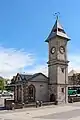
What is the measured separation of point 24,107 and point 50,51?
11925 millimetres

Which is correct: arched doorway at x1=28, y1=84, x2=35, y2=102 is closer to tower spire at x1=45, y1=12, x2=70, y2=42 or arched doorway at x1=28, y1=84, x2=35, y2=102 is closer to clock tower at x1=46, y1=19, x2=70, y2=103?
clock tower at x1=46, y1=19, x2=70, y2=103

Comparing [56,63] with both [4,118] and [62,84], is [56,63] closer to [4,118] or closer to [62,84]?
[62,84]

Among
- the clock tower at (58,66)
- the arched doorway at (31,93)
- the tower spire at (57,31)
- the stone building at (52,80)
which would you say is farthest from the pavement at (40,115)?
the tower spire at (57,31)

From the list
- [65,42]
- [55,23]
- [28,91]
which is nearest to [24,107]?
[28,91]

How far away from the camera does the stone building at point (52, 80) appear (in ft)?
124

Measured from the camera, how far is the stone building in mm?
37750

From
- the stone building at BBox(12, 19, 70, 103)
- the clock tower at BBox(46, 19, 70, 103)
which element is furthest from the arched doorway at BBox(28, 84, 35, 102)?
the clock tower at BBox(46, 19, 70, 103)

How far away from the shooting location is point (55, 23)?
41906 mm

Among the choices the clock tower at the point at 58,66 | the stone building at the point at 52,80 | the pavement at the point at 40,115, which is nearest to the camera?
the pavement at the point at 40,115

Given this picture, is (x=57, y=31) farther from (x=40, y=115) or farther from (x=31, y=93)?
(x=40, y=115)

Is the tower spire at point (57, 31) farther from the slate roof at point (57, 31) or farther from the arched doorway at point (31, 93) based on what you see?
the arched doorway at point (31, 93)

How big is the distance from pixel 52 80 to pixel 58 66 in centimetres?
257

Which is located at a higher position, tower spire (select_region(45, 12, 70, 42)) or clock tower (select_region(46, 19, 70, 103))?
tower spire (select_region(45, 12, 70, 42))

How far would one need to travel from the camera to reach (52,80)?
3919cm
